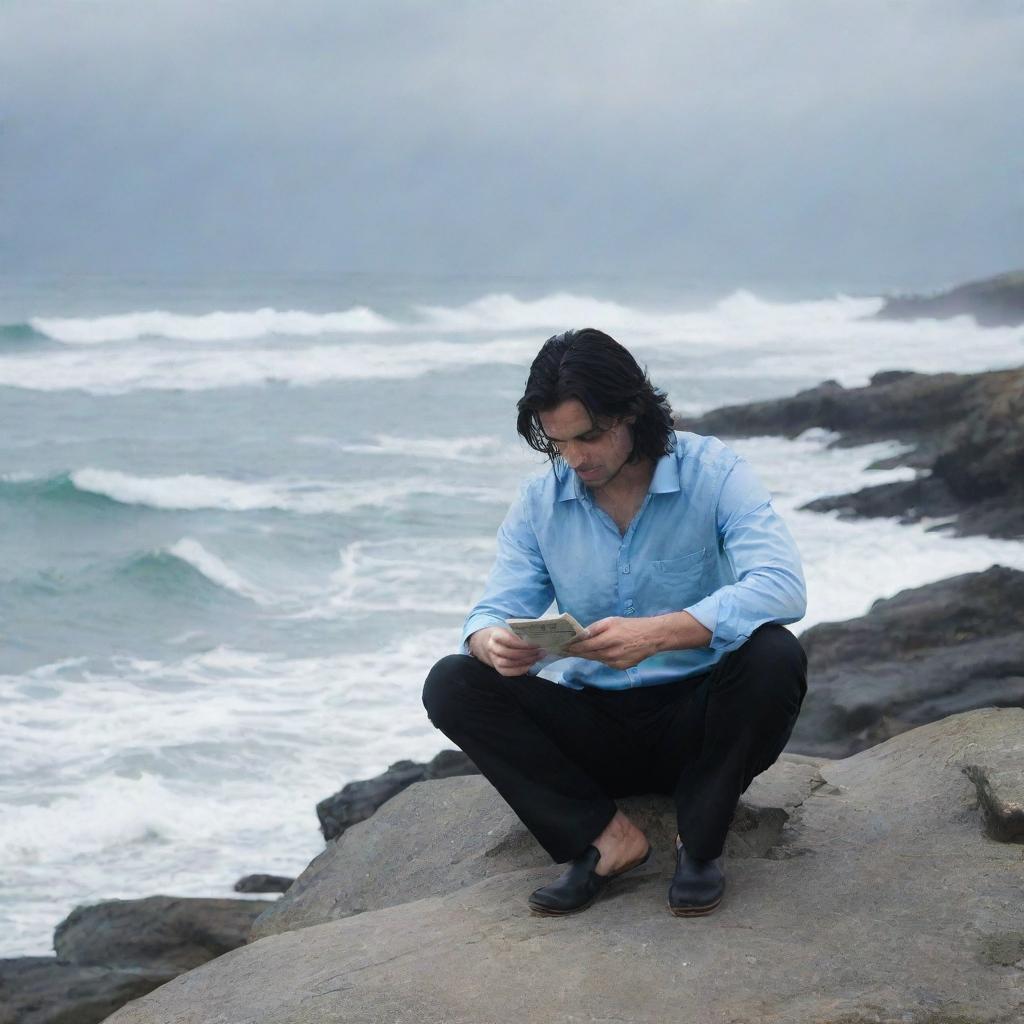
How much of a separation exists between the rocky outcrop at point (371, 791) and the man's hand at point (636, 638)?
374 centimetres

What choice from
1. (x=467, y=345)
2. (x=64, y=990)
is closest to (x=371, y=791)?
(x=64, y=990)

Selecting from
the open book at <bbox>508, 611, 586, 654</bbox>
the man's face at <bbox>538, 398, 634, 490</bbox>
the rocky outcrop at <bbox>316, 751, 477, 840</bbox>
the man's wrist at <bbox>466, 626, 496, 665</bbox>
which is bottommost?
the rocky outcrop at <bbox>316, 751, 477, 840</bbox>

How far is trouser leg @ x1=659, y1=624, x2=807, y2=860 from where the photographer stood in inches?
128

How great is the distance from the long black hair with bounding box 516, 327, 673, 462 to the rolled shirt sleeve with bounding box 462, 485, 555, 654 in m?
0.32

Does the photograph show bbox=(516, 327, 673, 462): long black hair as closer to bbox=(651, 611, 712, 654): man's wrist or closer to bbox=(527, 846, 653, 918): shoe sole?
bbox=(651, 611, 712, 654): man's wrist

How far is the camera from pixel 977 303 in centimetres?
6269

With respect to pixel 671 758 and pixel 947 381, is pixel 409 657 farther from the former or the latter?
pixel 947 381

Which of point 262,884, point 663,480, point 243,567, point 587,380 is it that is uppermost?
point 587,380

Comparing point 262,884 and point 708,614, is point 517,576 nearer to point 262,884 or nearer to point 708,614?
point 708,614

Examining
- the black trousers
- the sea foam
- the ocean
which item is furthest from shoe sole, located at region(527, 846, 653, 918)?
the sea foam

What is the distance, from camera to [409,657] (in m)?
10.6

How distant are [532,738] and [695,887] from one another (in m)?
0.56

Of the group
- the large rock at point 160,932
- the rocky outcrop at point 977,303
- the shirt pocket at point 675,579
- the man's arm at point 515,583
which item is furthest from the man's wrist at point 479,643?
the rocky outcrop at point 977,303

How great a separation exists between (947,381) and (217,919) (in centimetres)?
1813
